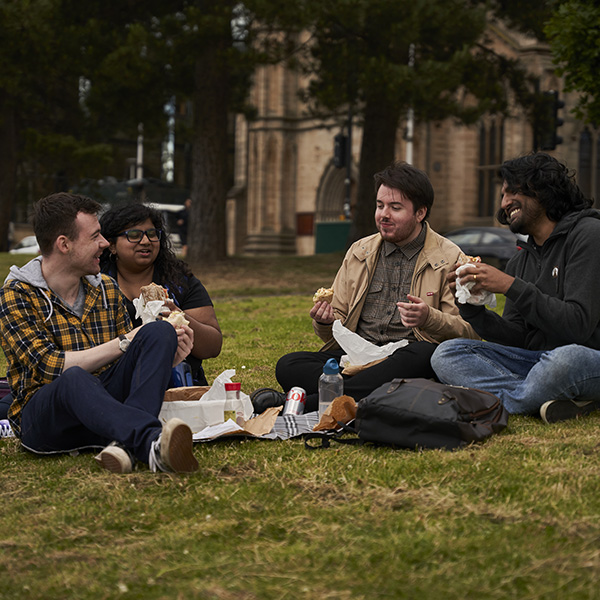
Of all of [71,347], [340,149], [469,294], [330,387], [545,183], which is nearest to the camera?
[71,347]

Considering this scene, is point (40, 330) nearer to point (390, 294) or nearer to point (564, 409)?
point (390, 294)

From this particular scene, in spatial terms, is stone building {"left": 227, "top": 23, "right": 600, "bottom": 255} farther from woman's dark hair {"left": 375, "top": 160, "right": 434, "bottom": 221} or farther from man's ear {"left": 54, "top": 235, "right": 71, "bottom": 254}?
man's ear {"left": 54, "top": 235, "right": 71, "bottom": 254}

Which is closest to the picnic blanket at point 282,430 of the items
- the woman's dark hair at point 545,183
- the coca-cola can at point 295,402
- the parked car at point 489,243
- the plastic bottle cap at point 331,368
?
the coca-cola can at point 295,402

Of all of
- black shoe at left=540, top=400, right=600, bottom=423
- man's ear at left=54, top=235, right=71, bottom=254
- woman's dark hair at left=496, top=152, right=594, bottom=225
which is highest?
woman's dark hair at left=496, top=152, right=594, bottom=225

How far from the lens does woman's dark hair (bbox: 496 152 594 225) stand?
5355 mm

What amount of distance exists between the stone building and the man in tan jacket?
1085 inches

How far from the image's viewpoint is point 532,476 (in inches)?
159

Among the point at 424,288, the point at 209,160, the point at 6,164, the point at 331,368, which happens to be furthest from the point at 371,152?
the point at 331,368

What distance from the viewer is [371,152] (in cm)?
2092

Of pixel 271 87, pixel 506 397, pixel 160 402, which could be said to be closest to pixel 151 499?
pixel 160 402

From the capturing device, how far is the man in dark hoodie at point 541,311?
16.9ft

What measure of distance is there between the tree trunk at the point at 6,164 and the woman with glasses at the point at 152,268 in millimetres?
19501

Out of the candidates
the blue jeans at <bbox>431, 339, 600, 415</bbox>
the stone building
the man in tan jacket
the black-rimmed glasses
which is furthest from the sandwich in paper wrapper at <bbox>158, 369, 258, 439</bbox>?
the stone building

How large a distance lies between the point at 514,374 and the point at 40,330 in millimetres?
2723
